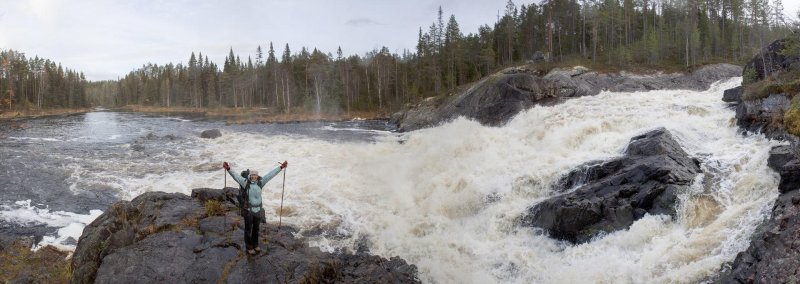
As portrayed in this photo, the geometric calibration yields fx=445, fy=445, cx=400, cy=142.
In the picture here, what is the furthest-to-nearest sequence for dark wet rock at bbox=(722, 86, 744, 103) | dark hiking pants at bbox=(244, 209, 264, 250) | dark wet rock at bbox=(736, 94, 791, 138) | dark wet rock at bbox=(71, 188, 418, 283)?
1. dark wet rock at bbox=(722, 86, 744, 103)
2. dark wet rock at bbox=(736, 94, 791, 138)
3. dark hiking pants at bbox=(244, 209, 264, 250)
4. dark wet rock at bbox=(71, 188, 418, 283)

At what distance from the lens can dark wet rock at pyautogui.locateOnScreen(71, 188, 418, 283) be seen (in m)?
9.68

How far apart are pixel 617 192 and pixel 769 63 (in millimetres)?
18514

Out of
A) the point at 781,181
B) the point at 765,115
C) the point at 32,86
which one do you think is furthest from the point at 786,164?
the point at 32,86

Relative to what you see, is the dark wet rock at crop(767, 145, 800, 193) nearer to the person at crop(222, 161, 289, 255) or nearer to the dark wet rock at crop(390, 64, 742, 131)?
the person at crop(222, 161, 289, 255)

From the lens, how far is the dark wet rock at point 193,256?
31.8 feet

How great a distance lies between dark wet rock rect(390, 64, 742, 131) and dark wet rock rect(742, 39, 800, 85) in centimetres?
1425

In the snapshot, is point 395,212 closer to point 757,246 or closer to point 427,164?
point 427,164

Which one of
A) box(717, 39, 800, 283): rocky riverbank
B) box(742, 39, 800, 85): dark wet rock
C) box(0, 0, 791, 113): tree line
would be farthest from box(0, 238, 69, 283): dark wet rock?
box(0, 0, 791, 113): tree line

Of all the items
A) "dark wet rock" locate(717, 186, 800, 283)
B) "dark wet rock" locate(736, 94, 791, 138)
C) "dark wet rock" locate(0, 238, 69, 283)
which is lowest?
"dark wet rock" locate(0, 238, 69, 283)

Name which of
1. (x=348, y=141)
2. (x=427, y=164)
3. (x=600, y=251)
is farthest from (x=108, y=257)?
(x=348, y=141)

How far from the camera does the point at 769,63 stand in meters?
24.7

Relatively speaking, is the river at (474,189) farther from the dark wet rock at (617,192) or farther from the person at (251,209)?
the person at (251,209)

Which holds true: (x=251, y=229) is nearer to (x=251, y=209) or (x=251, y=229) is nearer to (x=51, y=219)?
(x=251, y=209)

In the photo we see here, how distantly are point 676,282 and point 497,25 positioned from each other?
7827 centimetres
